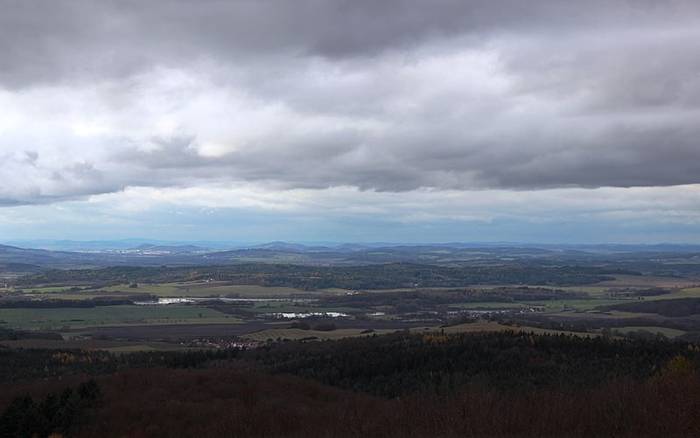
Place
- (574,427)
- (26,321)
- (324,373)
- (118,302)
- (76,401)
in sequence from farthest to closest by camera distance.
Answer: (118,302), (26,321), (324,373), (76,401), (574,427)

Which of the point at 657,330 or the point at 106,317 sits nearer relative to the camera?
the point at 657,330

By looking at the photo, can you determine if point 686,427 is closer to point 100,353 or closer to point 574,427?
point 574,427

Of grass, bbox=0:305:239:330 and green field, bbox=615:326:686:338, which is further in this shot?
grass, bbox=0:305:239:330

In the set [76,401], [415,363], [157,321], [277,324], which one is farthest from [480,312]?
[76,401]

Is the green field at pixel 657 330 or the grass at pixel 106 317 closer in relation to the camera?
the green field at pixel 657 330

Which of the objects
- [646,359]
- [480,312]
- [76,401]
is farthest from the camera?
[480,312]

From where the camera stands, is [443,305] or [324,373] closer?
[324,373]

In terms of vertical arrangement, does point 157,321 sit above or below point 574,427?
below
